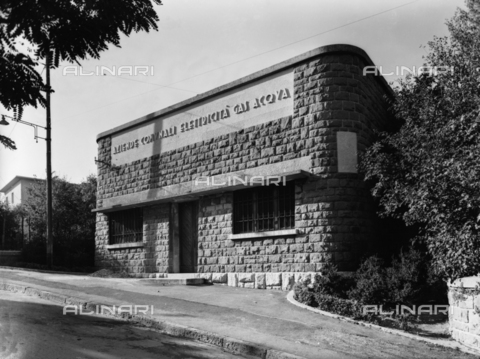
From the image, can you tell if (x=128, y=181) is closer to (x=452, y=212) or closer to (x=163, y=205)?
(x=163, y=205)

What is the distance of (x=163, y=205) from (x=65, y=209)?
891 centimetres

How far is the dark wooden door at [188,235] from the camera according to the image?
53.1 feet

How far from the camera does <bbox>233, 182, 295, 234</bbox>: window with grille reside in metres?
13.4

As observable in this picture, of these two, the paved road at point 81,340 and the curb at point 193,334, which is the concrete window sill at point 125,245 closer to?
the curb at point 193,334

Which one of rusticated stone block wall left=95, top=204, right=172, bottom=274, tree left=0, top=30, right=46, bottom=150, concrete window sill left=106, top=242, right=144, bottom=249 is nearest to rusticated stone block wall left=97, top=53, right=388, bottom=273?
rusticated stone block wall left=95, top=204, right=172, bottom=274

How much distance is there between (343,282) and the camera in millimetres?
11117

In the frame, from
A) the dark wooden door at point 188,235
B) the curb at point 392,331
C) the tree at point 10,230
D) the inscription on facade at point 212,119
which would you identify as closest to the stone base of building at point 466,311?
the curb at point 392,331

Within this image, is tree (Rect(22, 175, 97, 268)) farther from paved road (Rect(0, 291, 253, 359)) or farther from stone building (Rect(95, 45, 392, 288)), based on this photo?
paved road (Rect(0, 291, 253, 359))

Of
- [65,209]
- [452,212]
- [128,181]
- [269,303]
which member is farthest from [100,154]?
[452,212]

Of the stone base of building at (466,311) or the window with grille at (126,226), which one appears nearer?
the stone base of building at (466,311)

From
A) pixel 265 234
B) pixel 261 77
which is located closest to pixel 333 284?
pixel 265 234

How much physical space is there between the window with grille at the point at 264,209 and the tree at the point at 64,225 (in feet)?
34.2

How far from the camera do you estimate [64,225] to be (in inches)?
923

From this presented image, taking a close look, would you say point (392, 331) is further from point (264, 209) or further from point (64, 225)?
point (64, 225)
